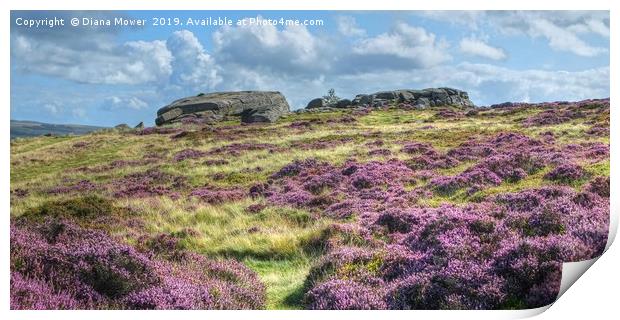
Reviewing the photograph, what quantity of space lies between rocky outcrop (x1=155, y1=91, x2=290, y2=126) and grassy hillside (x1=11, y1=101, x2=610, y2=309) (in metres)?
16.3

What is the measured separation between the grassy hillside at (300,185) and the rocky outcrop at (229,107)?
16252 millimetres

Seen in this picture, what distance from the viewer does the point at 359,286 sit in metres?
9.63

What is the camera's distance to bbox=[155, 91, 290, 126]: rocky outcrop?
39469mm

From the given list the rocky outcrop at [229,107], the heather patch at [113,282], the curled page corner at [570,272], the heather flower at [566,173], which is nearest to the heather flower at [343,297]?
the heather patch at [113,282]

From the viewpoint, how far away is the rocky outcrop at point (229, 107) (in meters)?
39.5

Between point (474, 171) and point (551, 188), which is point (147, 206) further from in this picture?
point (551, 188)

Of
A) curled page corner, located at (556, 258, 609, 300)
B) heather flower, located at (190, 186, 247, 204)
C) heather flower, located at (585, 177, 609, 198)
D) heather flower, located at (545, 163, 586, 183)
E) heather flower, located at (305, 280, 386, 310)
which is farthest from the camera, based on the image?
heather flower, located at (190, 186, 247, 204)

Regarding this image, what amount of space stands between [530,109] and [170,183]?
1470 cm

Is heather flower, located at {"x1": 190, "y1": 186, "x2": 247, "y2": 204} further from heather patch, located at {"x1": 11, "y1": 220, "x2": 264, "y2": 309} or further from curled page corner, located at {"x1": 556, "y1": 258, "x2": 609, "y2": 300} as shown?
curled page corner, located at {"x1": 556, "y1": 258, "x2": 609, "y2": 300}

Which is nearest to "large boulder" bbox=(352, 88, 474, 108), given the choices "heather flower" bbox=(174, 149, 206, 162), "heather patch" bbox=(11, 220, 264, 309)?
"heather flower" bbox=(174, 149, 206, 162)

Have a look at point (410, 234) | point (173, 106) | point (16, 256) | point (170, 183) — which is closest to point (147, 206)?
point (170, 183)

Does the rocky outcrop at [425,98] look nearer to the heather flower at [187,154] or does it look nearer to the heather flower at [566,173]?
the heather flower at [566,173]

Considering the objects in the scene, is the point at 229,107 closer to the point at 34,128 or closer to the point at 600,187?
the point at 34,128

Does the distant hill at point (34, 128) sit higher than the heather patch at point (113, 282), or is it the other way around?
the distant hill at point (34, 128)
